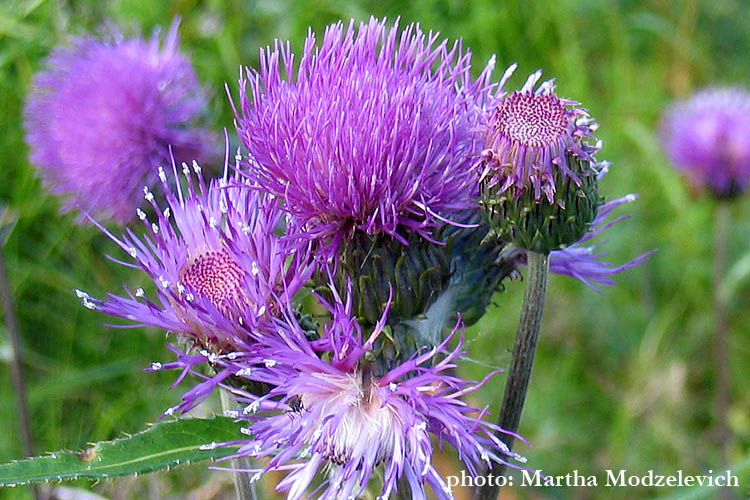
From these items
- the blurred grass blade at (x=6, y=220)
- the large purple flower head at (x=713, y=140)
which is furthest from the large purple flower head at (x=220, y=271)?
the large purple flower head at (x=713, y=140)

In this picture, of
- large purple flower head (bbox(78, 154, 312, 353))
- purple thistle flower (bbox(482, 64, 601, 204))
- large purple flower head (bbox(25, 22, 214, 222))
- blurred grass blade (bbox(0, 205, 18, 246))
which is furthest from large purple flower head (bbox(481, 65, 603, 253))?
blurred grass blade (bbox(0, 205, 18, 246))

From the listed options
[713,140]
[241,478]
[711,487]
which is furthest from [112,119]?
[713,140]

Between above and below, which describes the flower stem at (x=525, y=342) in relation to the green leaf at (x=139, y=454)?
above

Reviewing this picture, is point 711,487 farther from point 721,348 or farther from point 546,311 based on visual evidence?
point 546,311

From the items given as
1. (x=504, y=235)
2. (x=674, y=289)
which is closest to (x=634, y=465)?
(x=674, y=289)

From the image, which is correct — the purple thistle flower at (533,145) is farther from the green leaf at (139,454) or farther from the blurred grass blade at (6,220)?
the blurred grass blade at (6,220)

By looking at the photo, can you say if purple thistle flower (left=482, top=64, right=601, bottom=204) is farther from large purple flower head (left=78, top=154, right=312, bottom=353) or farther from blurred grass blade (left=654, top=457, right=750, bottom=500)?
blurred grass blade (left=654, top=457, right=750, bottom=500)

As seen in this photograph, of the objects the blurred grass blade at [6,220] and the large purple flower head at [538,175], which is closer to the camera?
the large purple flower head at [538,175]
